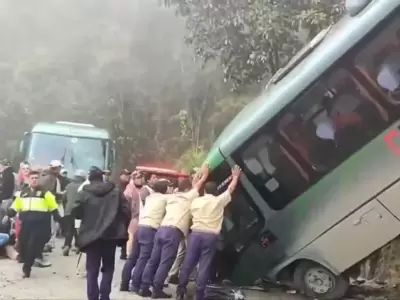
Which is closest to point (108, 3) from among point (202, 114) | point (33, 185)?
point (202, 114)

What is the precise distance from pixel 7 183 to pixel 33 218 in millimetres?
2504

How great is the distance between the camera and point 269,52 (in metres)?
11.7

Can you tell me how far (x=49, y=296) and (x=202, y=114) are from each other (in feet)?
31.5

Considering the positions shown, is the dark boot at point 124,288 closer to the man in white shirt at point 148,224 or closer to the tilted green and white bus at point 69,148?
the man in white shirt at point 148,224

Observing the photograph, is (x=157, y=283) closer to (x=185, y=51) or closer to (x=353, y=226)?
(x=353, y=226)

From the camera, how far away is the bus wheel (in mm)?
6926

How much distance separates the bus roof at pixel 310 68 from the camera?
6352 millimetres

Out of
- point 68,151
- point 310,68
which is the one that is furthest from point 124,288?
point 68,151

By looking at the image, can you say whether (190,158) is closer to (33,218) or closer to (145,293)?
(33,218)

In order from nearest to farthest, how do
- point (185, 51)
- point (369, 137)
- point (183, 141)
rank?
point (369, 137) < point (183, 141) < point (185, 51)

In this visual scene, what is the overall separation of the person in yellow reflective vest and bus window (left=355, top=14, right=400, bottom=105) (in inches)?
150

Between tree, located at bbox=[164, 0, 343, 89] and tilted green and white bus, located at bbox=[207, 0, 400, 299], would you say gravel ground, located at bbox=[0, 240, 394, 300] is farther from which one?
tree, located at bbox=[164, 0, 343, 89]

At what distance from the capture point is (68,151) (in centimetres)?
1354

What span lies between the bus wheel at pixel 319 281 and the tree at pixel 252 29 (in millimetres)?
5127
